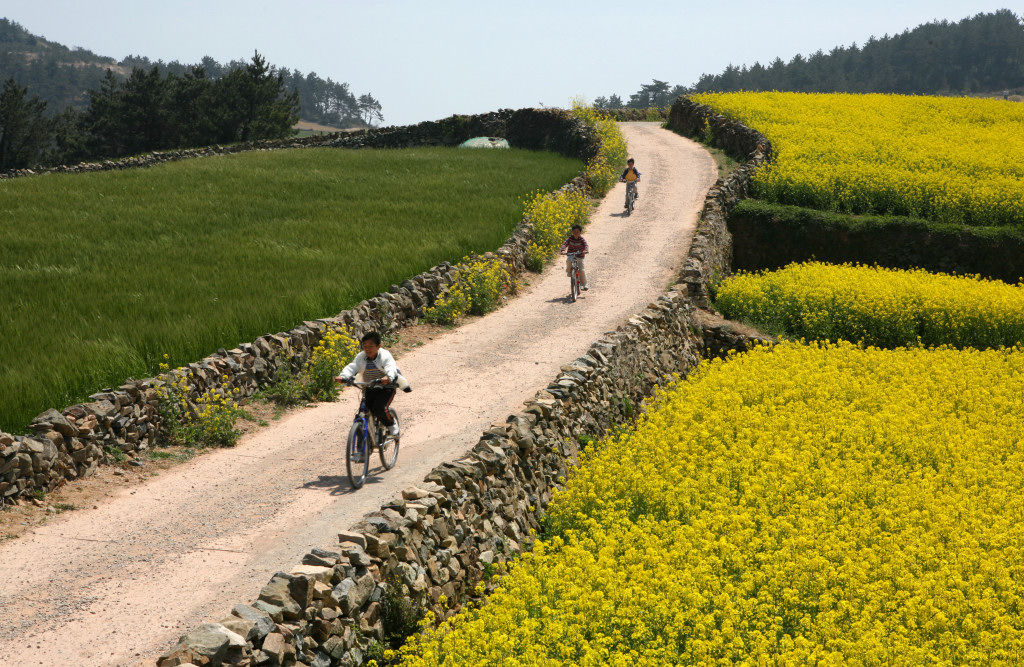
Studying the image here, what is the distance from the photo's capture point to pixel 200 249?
76.2 feet

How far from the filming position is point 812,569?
9.74 metres

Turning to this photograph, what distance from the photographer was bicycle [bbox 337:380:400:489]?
12414mm

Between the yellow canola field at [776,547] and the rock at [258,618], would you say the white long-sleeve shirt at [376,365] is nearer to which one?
A: the yellow canola field at [776,547]

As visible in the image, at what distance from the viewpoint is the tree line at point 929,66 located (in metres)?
155

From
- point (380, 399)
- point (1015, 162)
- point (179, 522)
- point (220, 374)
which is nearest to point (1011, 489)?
point (380, 399)

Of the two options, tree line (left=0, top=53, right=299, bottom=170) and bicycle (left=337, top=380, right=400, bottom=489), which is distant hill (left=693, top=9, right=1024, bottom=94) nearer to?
tree line (left=0, top=53, right=299, bottom=170)

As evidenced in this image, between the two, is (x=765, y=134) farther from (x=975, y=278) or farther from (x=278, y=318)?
(x=278, y=318)

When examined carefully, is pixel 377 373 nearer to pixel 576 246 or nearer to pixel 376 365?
pixel 376 365

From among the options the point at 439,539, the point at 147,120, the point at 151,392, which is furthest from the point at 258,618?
the point at 147,120

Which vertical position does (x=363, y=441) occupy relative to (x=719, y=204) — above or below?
below

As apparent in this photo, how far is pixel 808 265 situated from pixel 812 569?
20.4 m

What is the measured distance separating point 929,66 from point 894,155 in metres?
140

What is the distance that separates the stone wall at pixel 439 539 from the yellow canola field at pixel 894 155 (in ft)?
58.6

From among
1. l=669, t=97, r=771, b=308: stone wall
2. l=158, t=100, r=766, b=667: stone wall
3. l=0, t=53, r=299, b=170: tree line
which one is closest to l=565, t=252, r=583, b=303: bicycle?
l=669, t=97, r=771, b=308: stone wall
